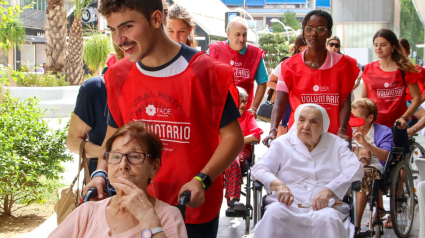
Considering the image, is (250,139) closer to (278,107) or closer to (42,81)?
(278,107)

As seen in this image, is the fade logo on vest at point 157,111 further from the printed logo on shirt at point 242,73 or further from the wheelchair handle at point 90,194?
the printed logo on shirt at point 242,73

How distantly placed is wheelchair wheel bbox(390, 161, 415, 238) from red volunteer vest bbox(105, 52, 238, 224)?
3.30 meters

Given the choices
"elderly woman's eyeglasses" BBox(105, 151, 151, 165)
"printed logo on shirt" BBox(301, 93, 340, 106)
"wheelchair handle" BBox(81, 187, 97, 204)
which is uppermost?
"printed logo on shirt" BBox(301, 93, 340, 106)

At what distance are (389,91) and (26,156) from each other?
418 centimetres

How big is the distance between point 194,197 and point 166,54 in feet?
2.22

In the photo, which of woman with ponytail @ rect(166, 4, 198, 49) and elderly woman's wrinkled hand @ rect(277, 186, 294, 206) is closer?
elderly woman's wrinkled hand @ rect(277, 186, 294, 206)

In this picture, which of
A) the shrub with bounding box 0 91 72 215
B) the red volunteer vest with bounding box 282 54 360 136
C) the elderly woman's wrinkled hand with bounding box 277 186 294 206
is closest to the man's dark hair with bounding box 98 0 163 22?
the elderly woman's wrinkled hand with bounding box 277 186 294 206

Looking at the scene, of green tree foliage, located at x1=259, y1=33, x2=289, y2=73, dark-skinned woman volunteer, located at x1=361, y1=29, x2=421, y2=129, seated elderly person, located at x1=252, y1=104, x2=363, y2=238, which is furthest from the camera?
green tree foliage, located at x1=259, y1=33, x2=289, y2=73

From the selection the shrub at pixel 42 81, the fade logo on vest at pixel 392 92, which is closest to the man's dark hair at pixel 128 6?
the fade logo on vest at pixel 392 92

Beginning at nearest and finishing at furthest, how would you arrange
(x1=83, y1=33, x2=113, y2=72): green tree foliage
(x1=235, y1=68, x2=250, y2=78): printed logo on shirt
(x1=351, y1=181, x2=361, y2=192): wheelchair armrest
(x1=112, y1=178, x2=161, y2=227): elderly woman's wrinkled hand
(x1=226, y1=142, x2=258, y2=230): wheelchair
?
(x1=112, y1=178, x2=161, y2=227): elderly woman's wrinkled hand → (x1=351, y1=181, x2=361, y2=192): wheelchair armrest → (x1=226, y1=142, x2=258, y2=230): wheelchair → (x1=235, y1=68, x2=250, y2=78): printed logo on shirt → (x1=83, y1=33, x2=113, y2=72): green tree foliage

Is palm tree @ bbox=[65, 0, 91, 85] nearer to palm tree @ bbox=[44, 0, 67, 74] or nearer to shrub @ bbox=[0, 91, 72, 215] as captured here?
palm tree @ bbox=[44, 0, 67, 74]

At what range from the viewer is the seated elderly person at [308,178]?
13.3ft

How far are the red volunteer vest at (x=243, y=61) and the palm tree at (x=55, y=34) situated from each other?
13.6 metres

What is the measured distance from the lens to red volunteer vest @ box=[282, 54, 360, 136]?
15.9ft
